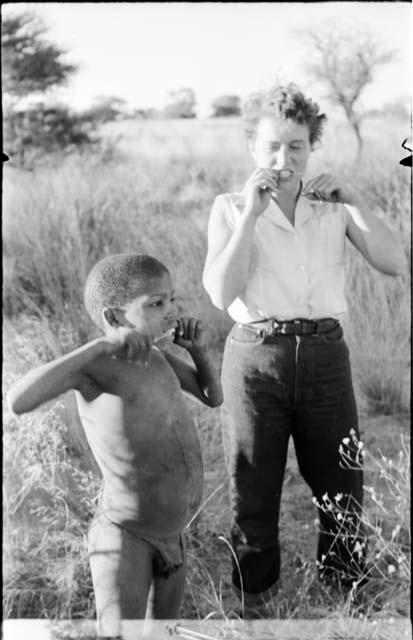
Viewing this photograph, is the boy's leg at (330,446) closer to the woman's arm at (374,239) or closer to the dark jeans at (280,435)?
the dark jeans at (280,435)

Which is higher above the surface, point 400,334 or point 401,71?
point 401,71

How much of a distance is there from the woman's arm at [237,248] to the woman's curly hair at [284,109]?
6.2 inches

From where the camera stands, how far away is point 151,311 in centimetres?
178

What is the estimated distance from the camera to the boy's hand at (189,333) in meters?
1.78

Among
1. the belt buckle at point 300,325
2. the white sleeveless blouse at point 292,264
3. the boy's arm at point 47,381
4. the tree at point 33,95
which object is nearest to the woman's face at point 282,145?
the white sleeveless blouse at point 292,264

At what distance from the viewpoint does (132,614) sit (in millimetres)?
1795

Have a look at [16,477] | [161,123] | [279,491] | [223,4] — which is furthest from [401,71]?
[16,477]

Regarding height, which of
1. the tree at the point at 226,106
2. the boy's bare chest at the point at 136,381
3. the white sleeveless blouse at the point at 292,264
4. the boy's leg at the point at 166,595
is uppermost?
the tree at the point at 226,106

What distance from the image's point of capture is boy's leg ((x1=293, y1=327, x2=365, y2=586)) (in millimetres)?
2023

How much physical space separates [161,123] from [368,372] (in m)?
1.07

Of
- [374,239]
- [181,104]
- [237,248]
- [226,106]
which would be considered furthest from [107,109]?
[374,239]

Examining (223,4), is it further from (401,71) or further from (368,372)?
(368,372)

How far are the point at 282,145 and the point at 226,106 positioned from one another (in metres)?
0.66

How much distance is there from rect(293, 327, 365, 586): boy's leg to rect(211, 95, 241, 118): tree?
88 cm
